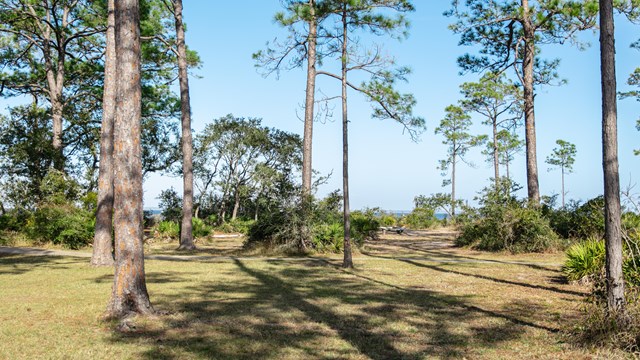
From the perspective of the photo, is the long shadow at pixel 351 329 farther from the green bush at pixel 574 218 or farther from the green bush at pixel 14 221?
the green bush at pixel 14 221

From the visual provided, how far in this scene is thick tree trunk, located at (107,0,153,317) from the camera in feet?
22.4

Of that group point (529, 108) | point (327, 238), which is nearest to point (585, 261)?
point (327, 238)

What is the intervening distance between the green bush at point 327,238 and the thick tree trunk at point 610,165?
38.4 feet

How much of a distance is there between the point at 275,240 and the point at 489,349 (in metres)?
12.0

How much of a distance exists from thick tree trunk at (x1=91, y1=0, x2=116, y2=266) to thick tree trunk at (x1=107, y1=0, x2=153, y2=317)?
20.0 ft

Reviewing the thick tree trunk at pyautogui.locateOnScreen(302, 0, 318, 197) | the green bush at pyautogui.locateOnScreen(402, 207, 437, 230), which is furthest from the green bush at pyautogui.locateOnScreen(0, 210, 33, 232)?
the green bush at pyautogui.locateOnScreen(402, 207, 437, 230)

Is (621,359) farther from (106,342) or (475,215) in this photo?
(475,215)

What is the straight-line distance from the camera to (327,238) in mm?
17000

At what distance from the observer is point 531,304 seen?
26.5 ft

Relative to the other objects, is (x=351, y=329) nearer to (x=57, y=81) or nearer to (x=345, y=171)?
(x=345, y=171)

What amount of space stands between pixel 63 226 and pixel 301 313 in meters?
14.3

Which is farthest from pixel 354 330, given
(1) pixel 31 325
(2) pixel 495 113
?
(2) pixel 495 113

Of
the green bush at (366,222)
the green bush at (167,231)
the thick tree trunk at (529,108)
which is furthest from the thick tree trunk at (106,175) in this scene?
the thick tree trunk at (529,108)

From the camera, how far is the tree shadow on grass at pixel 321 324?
542 cm
